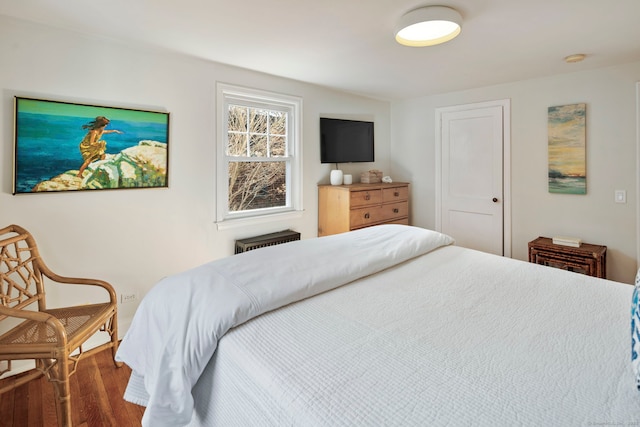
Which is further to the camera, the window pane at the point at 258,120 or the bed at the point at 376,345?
the window pane at the point at 258,120

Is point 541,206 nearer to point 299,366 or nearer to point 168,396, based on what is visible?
point 299,366

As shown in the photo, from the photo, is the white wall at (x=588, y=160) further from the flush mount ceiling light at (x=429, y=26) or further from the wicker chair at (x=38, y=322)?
the wicker chair at (x=38, y=322)

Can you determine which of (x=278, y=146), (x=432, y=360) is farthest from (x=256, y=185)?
(x=432, y=360)

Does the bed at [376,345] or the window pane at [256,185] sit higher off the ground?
the window pane at [256,185]

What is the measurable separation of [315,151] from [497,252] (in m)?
2.48

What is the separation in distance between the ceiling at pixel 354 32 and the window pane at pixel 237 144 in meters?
0.67

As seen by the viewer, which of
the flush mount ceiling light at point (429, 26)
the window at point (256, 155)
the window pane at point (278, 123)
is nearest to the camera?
the flush mount ceiling light at point (429, 26)

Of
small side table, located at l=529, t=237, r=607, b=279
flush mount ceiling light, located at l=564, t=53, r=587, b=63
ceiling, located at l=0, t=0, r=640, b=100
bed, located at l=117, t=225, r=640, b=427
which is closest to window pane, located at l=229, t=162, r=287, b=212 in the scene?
ceiling, located at l=0, t=0, r=640, b=100

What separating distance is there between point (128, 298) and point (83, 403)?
0.85m

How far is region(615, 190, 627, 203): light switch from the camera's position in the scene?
10.3 feet

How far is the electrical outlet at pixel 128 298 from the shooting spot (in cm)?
263

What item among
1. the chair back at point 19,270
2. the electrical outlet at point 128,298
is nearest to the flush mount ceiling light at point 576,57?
the electrical outlet at point 128,298

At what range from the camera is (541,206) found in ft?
11.9

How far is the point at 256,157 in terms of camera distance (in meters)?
3.50
